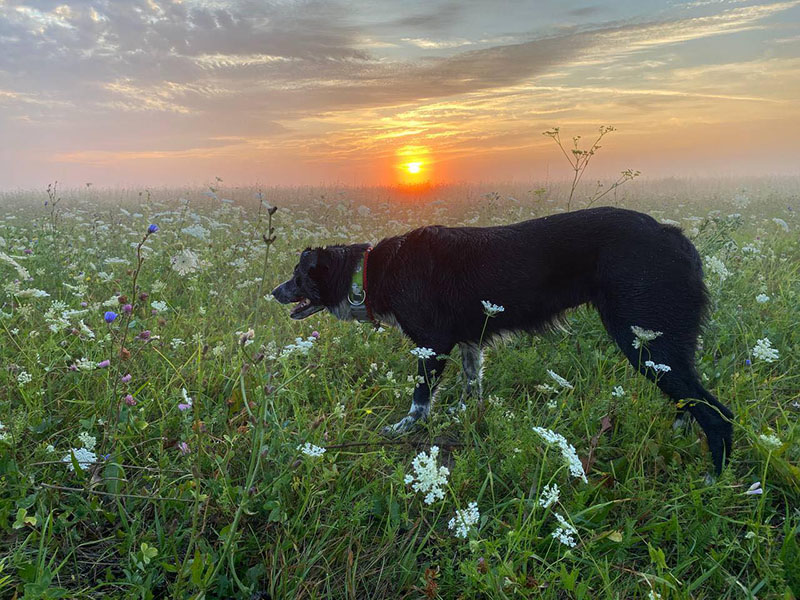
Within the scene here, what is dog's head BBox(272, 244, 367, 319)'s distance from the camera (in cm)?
418

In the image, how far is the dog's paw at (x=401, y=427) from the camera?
343cm

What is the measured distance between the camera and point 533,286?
3.50 m

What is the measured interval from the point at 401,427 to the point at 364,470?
78 cm

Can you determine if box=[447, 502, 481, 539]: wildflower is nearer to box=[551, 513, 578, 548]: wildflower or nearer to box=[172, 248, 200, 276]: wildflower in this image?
box=[551, 513, 578, 548]: wildflower

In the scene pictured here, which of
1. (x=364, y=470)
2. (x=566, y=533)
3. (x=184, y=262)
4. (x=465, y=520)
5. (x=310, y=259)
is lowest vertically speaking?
(x=364, y=470)

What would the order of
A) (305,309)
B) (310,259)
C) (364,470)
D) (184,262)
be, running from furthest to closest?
(305,309) → (310,259) → (184,262) → (364,470)

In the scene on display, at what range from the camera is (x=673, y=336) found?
3184 millimetres

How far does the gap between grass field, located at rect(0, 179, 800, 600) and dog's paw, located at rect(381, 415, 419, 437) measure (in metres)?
0.14

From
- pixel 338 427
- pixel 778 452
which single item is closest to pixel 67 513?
pixel 338 427

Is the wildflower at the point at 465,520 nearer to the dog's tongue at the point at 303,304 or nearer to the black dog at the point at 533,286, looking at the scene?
the black dog at the point at 533,286

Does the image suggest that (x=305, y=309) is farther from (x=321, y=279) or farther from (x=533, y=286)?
(x=533, y=286)

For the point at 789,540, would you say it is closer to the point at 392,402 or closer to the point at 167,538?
the point at 392,402

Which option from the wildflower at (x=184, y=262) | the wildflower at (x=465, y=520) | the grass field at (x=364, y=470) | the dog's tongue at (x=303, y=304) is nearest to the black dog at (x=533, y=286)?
the dog's tongue at (x=303, y=304)

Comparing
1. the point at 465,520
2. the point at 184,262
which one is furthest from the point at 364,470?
the point at 184,262
